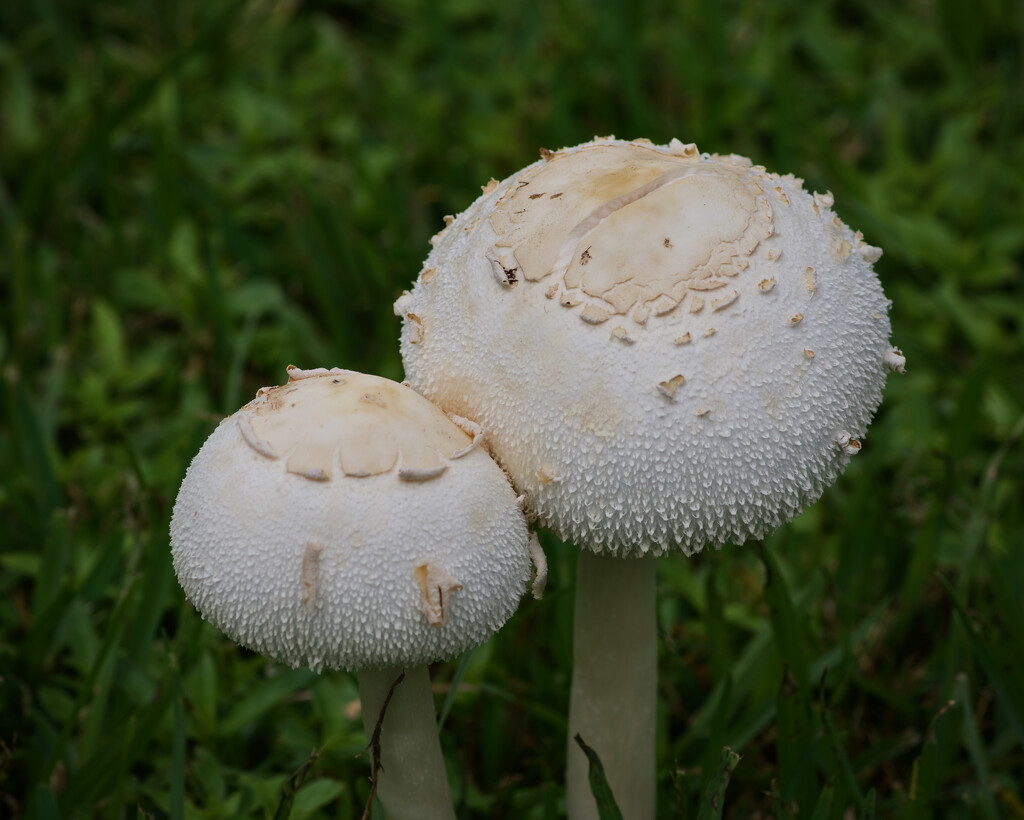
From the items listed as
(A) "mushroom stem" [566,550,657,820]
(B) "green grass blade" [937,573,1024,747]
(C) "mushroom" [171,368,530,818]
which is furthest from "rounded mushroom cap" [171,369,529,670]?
(B) "green grass blade" [937,573,1024,747]

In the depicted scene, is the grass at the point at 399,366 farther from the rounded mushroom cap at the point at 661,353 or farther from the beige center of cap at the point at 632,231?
the beige center of cap at the point at 632,231

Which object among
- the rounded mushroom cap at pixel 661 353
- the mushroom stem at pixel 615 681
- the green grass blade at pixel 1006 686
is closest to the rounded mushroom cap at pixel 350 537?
the rounded mushroom cap at pixel 661 353

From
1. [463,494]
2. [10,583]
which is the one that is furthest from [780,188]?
[10,583]

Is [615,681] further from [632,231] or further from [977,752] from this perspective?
[632,231]

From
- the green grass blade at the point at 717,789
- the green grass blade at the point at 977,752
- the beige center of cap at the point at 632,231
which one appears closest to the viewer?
the beige center of cap at the point at 632,231

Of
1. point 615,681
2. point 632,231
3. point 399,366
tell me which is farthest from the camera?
point 399,366

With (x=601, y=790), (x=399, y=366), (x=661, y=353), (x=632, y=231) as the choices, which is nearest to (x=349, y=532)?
(x=661, y=353)
